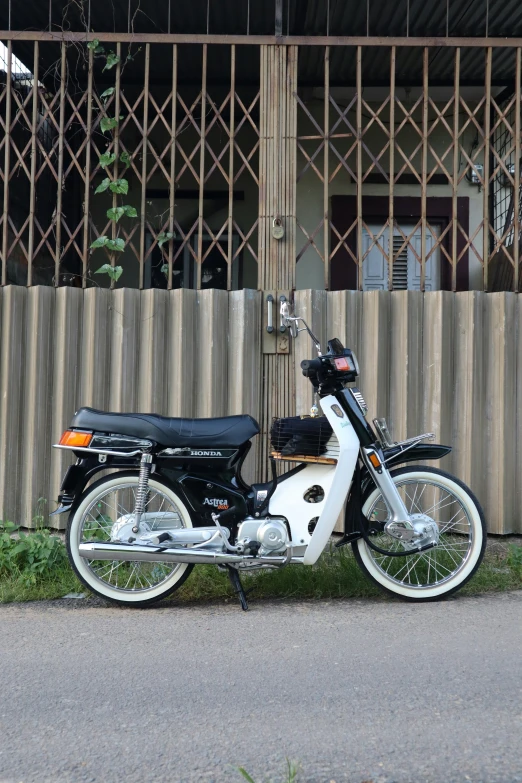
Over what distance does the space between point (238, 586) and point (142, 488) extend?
27.9 inches

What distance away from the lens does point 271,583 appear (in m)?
4.21

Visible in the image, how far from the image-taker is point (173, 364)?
5133 millimetres

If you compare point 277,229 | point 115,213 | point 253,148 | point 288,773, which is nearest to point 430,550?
point 288,773

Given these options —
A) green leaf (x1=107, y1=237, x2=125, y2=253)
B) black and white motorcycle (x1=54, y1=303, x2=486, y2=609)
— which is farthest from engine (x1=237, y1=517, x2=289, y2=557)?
green leaf (x1=107, y1=237, x2=125, y2=253)

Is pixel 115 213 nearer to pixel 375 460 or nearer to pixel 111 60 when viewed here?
pixel 111 60

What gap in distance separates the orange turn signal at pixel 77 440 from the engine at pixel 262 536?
0.91m

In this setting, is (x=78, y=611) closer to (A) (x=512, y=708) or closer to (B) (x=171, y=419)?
(B) (x=171, y=419)

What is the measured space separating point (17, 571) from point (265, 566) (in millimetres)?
1505

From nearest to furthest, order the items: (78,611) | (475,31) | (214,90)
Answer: (78,611) < (475,31) < (214,90)

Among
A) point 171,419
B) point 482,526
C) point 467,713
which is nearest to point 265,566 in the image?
point 171,419

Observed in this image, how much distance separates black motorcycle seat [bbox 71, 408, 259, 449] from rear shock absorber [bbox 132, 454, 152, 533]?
0.12 metres

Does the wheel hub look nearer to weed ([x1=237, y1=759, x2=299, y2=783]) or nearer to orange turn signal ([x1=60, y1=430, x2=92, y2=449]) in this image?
orange turn signal ([x1=60, y1=430, x2=92, y2=449])

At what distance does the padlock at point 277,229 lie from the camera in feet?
17.0

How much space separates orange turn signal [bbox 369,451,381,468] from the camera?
156 inches
